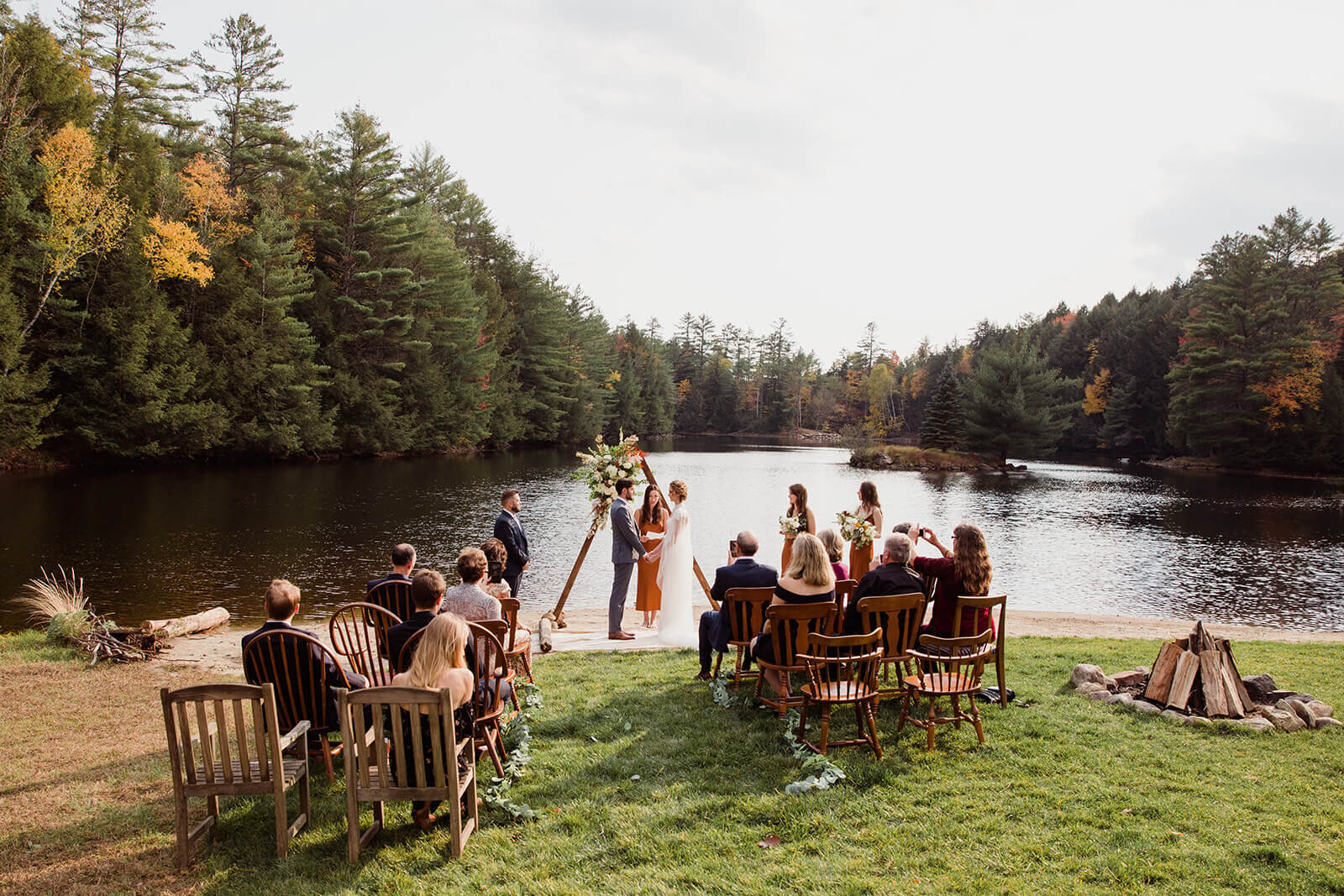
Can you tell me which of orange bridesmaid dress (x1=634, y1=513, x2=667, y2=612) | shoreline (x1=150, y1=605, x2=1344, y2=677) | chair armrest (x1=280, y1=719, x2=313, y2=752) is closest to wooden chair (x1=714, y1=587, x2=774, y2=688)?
shoreline (x1=150, y1=605, x2=1344, y2=677)

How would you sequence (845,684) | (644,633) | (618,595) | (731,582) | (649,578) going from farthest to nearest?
1. (649,578)
2. (644,633)
3. (618,595)
4. (731,582)
5. (845,684)

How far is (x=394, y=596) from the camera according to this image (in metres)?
6.45

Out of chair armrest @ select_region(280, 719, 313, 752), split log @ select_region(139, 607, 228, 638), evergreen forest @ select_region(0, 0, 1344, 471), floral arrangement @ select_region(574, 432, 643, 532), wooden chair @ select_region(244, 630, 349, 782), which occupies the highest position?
evergreen forest @ select_region(0, 0, 1344, 471)

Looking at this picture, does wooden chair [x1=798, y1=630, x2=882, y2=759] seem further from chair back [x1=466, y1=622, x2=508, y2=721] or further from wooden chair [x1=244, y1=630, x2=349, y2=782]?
wooden chair [x1=244, y1=630, x2=349, y2=782]

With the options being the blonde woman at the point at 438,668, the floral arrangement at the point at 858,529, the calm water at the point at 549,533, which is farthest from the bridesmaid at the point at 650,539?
the blonde woman at the point at 438,668

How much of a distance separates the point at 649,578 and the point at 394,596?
4750 mm

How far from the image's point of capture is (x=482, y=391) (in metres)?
54.3

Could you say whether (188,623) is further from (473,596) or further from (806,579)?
(806,579)

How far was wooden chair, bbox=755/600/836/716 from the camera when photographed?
5527mm

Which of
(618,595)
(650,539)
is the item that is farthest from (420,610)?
(650,539)

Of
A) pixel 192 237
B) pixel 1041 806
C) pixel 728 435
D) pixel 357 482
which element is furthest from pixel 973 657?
pixel 728 435

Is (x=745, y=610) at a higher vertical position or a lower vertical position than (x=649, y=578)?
higher

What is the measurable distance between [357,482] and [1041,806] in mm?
31323

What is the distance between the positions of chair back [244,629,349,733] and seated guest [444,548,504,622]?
1353mm
